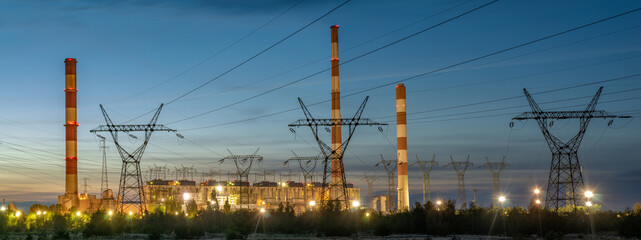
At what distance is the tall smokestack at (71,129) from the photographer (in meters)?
89.6

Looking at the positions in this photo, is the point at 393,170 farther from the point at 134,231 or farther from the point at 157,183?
the point at 134,231

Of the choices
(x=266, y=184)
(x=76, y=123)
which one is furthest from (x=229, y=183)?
(x=76, y=123)

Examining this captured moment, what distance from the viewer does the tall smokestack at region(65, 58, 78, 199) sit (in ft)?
294

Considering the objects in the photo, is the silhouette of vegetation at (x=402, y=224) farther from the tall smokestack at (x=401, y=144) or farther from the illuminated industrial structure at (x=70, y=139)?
the illuminated industrial structure at (x=70, y=139)

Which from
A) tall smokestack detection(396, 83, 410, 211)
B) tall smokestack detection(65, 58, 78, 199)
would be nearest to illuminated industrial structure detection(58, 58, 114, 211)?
tall smokestack detection(65, 58, 78, 199)

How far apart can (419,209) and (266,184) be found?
144003 mm

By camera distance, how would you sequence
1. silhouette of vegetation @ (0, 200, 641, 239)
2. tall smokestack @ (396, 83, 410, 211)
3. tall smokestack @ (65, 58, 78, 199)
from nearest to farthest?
silhouette of vegetation @ (0, 200, 641, 239) → tall smokestack @ (396, 83, 410, 211) → tall smokestack @ (65, 58, 78, 199)

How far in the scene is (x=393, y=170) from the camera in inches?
5502

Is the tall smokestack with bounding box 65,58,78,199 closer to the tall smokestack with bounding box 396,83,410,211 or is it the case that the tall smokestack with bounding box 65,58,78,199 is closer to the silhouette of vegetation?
the silhouette of vegetation

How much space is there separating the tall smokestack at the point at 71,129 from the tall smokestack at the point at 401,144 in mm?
45261

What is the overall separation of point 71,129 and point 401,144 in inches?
1819

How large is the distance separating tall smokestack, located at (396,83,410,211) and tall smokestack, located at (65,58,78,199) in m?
45.3

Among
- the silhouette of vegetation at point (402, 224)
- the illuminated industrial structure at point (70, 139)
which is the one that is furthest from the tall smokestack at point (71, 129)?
the silhouette of vegetation at point (402, 224)

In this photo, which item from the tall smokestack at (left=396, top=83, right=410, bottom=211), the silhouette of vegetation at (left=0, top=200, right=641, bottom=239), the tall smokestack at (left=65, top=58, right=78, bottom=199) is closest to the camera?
the silhouette of vegetation at (left=0, top=200, right=641, bottom=239)
